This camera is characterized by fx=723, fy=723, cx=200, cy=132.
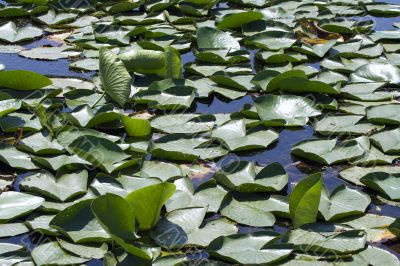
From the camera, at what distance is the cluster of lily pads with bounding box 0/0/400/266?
2.29 meters

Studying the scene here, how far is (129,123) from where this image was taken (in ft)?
9.70

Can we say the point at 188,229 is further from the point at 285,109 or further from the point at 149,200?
the point at 285,109

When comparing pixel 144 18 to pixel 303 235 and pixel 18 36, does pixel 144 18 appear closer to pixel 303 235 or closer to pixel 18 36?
pixel 18 36

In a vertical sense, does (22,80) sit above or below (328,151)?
above

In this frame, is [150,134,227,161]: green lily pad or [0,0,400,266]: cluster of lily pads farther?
[150,134,227,161]: green lily pad

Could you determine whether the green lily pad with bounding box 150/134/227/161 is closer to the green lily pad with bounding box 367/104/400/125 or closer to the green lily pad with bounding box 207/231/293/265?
the green lily pad with bounding box 207/231/293/265

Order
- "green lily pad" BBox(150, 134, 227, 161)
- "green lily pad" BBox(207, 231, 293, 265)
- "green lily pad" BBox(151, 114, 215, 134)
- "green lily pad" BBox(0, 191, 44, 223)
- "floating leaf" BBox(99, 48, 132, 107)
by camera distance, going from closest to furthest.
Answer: "green lily pad" BBox(207, 231, 293, 265) → "green lily pad" BBox(0, 191, 44, 223) → "green lily pad" BBox(150, 134, 227, 161) → "green lily pad" BBox(151, 114, 215, 134) → "floating leaf" BBox(99, 48, 132, 107)

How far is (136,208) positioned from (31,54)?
188 cm

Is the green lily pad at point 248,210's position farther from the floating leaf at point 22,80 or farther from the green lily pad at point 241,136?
the floating leaf at point 22,80

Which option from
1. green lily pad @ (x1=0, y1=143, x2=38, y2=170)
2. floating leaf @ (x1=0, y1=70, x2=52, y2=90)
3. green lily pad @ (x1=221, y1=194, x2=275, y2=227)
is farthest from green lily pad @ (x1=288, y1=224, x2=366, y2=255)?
floating leaf @ (x1=0, y1=70, x2=52, y2=90)

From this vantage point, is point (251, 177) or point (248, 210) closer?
point (248, 210)

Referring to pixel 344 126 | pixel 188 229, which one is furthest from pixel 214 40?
pixel 188 229

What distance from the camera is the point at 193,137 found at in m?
2.98

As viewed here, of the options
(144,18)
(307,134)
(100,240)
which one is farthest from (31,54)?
(100,240)
